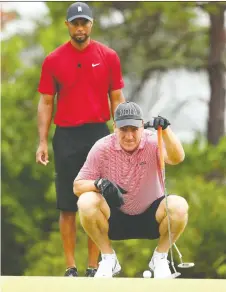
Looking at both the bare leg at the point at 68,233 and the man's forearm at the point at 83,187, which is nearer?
the man's forearm at the point at 83,187

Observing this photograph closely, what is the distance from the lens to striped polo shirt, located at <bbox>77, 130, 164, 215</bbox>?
542 cm

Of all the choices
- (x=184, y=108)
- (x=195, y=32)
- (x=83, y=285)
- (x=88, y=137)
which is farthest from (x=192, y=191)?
(x=83, y=285)

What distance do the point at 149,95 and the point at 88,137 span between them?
27.4 ft

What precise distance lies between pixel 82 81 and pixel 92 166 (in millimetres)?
561

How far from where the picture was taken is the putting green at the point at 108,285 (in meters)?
4.83

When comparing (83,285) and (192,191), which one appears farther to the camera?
(192,191)

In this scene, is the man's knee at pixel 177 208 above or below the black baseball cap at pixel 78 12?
below

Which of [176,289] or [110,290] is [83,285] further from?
[176,289]

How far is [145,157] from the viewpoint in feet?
17.8

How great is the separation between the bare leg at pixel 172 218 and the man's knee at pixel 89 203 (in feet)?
1.17

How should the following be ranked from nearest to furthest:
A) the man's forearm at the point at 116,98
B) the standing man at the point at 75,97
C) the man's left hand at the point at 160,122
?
the man's left hand at the point at 160,122 → the standing man at the point at 75,97 → the man's forearm at the point at 116,98

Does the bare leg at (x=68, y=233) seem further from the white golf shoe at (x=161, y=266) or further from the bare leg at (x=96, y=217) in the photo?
the white golf shoe at (x=161, y=266)

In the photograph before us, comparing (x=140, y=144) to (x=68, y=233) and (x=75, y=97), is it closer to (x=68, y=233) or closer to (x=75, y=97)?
(x=75, y=97)

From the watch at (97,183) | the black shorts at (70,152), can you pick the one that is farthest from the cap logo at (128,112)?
the black shorts at (70,152)
